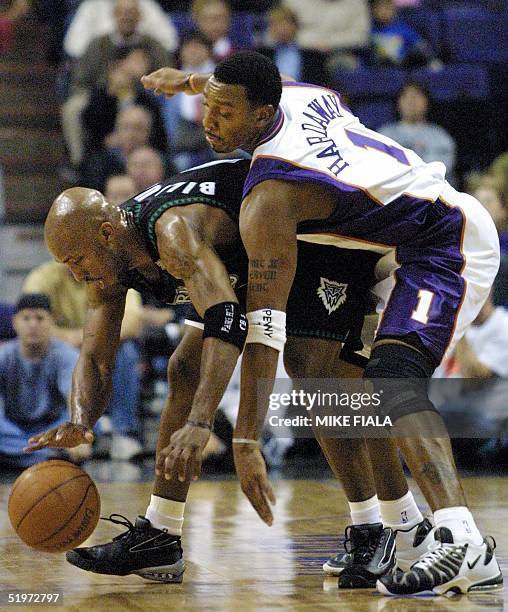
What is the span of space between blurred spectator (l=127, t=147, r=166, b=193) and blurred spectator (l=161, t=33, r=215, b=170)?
2.40 feet

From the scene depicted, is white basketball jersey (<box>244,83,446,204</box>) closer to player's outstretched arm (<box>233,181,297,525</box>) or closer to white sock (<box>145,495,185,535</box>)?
player's outstretched arm (<box>233,181,297,525</box>)

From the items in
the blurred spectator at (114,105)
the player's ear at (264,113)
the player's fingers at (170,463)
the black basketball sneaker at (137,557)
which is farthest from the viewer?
the blurred spectator at (114,105)

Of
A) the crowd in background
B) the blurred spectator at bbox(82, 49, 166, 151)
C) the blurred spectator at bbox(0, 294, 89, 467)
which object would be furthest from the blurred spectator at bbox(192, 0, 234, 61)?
the blurred spectator at bbox(0, 294, 89, 467)

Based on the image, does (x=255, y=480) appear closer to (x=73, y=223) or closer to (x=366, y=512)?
(x=366, y=512)

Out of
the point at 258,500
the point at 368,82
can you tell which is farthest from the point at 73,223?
the point at 368,82

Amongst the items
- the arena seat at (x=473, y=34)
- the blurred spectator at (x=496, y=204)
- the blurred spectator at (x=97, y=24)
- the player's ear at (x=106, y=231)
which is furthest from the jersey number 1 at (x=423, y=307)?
the arena seat at (x=473, y=34)

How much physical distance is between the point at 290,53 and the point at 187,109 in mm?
1113

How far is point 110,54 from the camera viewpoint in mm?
9875

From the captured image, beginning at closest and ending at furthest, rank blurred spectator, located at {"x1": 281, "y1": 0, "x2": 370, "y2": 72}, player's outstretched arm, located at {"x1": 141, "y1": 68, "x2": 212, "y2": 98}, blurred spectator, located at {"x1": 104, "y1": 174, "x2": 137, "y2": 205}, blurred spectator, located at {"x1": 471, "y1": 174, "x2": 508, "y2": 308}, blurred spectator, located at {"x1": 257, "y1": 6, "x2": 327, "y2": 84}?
1. player's outstretched arm, located at {"x1": 141, "y1": 68, "x2": 212, "y2": 98}
2. blurred spectator, located at {"x1": 104, "y1": 174, "x2": 137, "y2": 205}
3. blurred spectator, located at {"x1": 471, "y1": 174, "x2": 508, "y2": 308}
4. blurred spectator, located at {"x1": 257, "y1": 6, "x2": 327, "y2": 84}
5. blurred spectator, located at {"x1": 281, "y1": 0, "x2": 370, "y2": 72}

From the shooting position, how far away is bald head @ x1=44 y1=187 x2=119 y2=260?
12.7ft

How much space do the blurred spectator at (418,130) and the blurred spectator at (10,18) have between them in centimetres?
369

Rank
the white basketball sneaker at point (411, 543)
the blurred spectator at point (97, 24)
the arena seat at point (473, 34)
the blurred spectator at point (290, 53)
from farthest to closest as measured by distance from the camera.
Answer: the arena seat at point (473, 34) < the blurred spectator at point (97, 24) < the blurred spectator at point (290, 53) < the white basketball sneaker at point (411, 543)

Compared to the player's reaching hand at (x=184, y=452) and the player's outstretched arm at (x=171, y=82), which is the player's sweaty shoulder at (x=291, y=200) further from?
the player's outstretched arm at (x=171, y=82)

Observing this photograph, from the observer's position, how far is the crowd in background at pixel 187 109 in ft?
24.8
